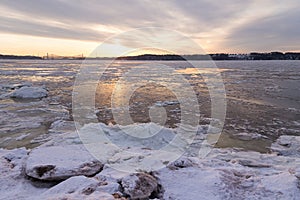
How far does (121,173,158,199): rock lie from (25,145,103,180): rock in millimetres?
698

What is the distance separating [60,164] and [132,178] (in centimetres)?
116

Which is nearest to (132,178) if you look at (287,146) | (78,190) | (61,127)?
(78,190)

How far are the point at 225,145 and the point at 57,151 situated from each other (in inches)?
138

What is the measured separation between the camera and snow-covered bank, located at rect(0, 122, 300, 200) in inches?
114

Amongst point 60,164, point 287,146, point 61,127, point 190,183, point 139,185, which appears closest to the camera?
point 139,185

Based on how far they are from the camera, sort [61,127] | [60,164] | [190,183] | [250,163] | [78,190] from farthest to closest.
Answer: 1. [61,127]
2. [250,163]
3. [60,164]
4. [190,183]
5. [78,190]

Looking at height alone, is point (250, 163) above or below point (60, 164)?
below

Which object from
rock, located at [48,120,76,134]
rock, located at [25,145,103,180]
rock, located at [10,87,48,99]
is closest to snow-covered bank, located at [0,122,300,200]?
rock, located at [25,145,103,180]

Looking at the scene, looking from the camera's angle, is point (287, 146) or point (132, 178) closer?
point (132, 178)

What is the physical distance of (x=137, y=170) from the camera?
351cm

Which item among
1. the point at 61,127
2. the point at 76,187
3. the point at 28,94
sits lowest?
the point at 61,127

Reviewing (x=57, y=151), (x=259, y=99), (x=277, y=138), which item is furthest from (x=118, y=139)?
(x=259, y=99)

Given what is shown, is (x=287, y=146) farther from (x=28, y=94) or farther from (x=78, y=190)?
(x=28, y=94)

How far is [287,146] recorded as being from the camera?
521 centimetres
